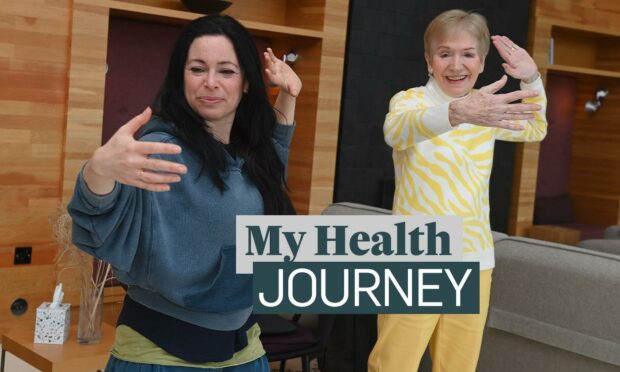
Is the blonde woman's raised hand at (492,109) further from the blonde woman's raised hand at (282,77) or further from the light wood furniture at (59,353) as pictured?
the light wood furniture at (59,353)

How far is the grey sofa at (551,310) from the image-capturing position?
2.93 m

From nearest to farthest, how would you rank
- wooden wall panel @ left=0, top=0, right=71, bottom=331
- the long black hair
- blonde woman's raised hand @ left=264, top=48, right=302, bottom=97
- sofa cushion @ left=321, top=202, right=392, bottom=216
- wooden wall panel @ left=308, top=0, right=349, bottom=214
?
the long black hair < blonde woman's raised hand @ left=264, top=48, right=302, bottom=97 < sofa cushion @ left=321, top=202, right=392, bottom=216 < wooden wall panel @ left=0, top=0, right=71, bottom=331 < wooden wall panel @ left=308, top=0, right=349, bottom=214

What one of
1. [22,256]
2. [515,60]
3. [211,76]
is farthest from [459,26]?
[22,256]

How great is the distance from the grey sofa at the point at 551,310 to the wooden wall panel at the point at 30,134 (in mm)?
2379

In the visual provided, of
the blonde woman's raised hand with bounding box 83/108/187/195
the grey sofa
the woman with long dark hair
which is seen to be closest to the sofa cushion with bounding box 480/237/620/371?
the grey sofa

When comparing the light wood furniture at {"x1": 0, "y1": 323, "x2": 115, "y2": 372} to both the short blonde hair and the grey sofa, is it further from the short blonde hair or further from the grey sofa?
the short blonde hair

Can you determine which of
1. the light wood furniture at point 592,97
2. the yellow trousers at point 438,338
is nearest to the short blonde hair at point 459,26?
the yellow trousers at point 438,338

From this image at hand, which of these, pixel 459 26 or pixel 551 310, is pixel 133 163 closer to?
pixel 459 26

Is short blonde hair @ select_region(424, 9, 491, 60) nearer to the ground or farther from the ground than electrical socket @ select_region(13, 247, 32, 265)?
farther from the ground

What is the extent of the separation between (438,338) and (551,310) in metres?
0.71

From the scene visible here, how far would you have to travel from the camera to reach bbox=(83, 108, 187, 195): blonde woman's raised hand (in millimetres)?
1307

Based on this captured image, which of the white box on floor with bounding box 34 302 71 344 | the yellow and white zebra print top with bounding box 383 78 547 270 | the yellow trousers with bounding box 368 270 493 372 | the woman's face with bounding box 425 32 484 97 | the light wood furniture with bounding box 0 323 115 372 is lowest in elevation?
the light wood furniture with bounding box 0 323 115 372

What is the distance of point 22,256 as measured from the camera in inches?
180

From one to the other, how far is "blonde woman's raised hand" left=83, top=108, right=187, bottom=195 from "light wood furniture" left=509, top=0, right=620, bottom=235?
6.15m
